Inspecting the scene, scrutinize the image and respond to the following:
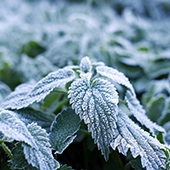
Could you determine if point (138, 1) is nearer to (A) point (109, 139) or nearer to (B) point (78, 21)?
(B) point (78, 21)

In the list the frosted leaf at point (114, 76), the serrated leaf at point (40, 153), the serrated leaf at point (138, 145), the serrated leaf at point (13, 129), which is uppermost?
the frosted leaf at point (114, 76)

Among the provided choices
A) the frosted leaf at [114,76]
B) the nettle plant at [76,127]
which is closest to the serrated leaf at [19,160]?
the nettle plant at [76,127]

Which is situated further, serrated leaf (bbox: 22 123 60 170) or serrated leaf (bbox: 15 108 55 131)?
serrated leaf (bbox: 15 108 55 131)

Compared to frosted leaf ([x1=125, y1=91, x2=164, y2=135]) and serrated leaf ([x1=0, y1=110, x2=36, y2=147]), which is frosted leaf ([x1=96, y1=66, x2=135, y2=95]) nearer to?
frosted leaf ([x1=125, y1=91, x2=164, y2=135])

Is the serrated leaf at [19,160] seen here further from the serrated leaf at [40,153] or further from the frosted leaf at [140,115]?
the frosted leaf at [140,115]

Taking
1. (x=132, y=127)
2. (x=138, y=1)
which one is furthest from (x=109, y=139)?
(x=138, y=1)

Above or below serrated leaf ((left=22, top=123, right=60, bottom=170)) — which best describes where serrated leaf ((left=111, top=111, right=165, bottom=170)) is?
below

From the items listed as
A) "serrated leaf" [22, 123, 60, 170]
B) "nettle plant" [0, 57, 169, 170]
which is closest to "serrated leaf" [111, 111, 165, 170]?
"nettle plant" [0, 57, 169, 170]
